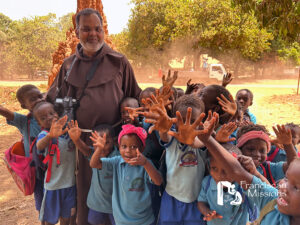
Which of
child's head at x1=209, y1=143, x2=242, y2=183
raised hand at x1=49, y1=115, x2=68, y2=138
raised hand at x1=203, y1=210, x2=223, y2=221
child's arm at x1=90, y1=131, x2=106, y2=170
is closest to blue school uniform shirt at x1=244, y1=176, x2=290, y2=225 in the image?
child's head at x1=209, y1=143, x2=242, y2=183

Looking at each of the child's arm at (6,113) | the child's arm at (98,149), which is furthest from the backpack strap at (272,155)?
the child's arm at (6,113)

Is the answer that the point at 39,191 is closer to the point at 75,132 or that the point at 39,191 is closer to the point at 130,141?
the point at 75,132

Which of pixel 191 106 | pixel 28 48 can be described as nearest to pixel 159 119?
pixel 191 106

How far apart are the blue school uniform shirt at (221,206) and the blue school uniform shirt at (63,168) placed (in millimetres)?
1157

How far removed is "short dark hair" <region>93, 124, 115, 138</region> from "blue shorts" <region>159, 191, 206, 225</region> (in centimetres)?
69

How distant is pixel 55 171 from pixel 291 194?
175cm

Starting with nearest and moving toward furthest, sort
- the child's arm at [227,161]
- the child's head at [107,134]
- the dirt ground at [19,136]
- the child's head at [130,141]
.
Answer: the child's arm at [227,161] < the child's head at [130,141] < the child's head at [107,134] < the dirt ground at [19,136]

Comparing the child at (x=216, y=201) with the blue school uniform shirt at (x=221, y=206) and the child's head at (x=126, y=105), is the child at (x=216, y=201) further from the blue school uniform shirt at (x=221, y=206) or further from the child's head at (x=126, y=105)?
the child's head at (x=126, y=105)

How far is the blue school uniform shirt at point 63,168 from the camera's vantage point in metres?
2.11

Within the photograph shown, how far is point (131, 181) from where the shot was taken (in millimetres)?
1781

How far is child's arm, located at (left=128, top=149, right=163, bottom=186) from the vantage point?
5.21 feet

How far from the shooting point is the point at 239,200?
1568 millimetres

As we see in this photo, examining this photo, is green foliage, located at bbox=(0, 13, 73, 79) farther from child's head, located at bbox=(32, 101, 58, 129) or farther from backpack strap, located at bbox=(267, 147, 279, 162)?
backpack strap, located at bbox=(267, 147, 279, 162)

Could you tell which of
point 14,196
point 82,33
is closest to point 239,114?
point 82,33
